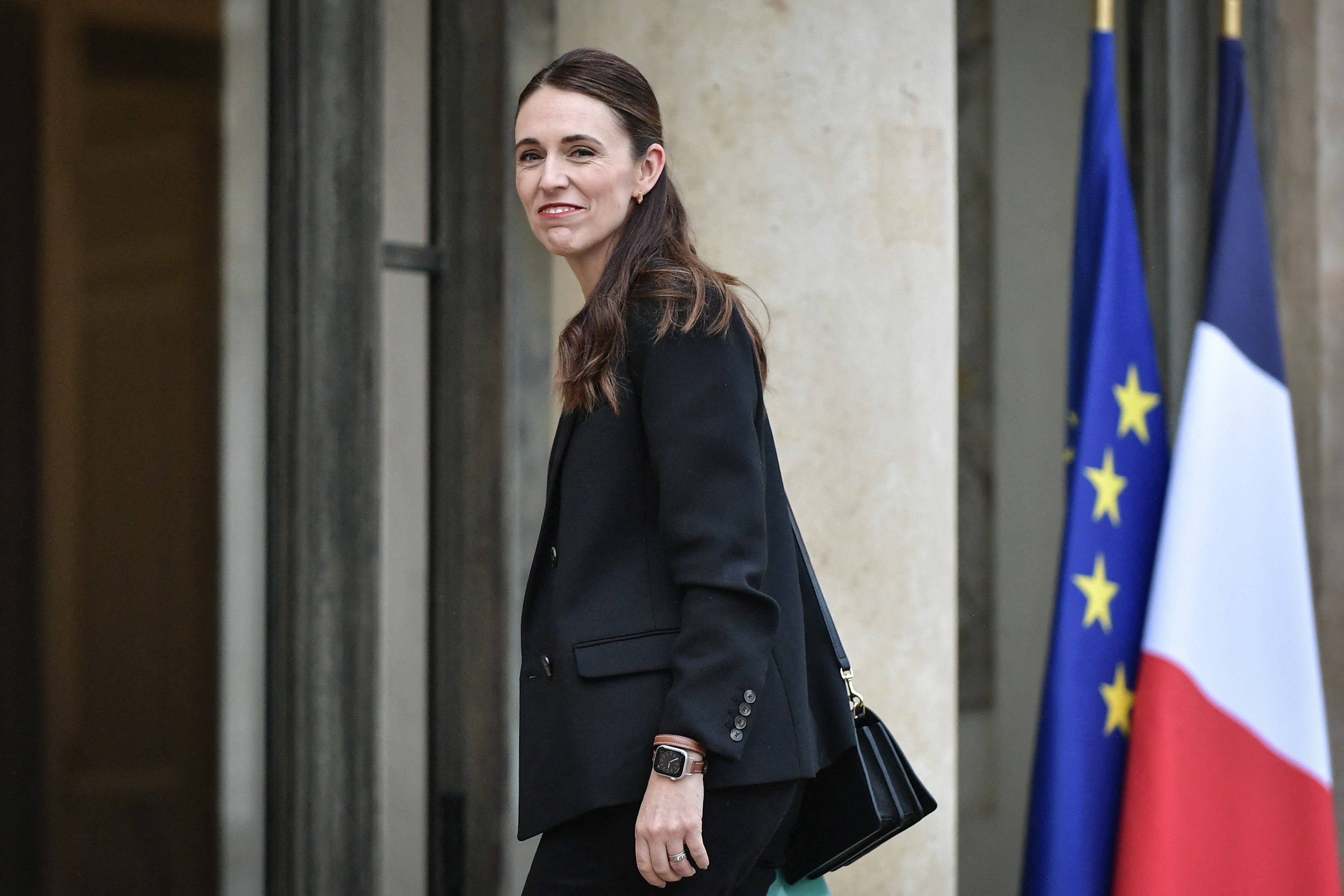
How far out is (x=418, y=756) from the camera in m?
3.29

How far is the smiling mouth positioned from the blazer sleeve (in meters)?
0.19

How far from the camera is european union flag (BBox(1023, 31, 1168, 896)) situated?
10.9 feet

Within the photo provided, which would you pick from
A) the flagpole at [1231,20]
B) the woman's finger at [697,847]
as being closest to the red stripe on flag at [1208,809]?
the flagpole at [1231,20]

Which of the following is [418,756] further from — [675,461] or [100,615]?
[675,461]

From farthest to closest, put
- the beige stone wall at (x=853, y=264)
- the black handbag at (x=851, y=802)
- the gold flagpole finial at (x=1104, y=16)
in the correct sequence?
the gold flagpole finial at (x=1104, y=16) < the beige stone wall at (x=853, y=264) < the black handbag at (x=851, y=802)

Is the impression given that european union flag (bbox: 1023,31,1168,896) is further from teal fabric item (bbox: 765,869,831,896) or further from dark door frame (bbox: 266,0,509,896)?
teal fabric item (bbox: 765,869,831,896)

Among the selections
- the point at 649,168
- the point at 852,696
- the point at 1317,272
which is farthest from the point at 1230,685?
the point at 649,168

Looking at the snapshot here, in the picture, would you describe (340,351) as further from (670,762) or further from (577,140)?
(670,762)

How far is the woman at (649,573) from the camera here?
161cm

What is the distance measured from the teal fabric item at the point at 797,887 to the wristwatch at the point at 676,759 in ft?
1.10

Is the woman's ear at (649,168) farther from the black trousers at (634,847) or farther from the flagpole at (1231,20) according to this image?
the flagpole at (1231,20)

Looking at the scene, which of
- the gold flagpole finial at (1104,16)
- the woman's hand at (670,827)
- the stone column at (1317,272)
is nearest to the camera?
the woman's hand at (670,827)

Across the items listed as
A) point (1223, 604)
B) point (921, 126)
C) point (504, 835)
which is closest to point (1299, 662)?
point (1223, 604)

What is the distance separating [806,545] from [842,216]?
686 mm
